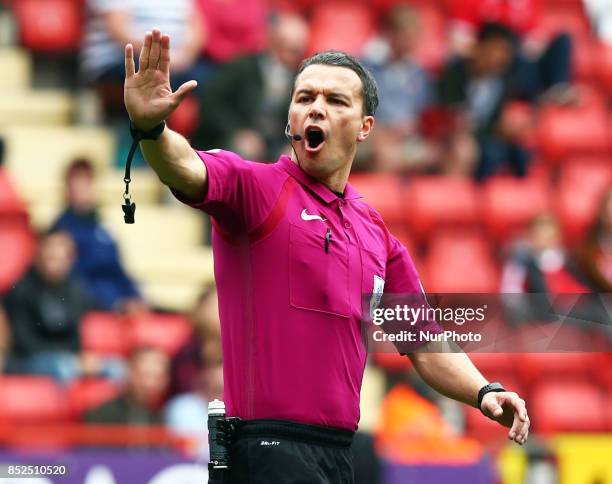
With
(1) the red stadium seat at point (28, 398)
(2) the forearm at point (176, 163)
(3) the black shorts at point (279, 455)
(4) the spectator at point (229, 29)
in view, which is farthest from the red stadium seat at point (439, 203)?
(2) the forearm at point (176, 163)

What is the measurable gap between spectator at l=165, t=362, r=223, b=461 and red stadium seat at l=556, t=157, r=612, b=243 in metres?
3.60

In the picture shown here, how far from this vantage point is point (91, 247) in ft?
30.4

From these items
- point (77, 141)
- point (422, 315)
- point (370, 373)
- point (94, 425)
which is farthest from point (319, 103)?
point (77, 141)

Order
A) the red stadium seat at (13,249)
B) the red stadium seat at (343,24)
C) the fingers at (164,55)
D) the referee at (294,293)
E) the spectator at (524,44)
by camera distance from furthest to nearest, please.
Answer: the red stadium seat at (343,24), the spectator at (524,44), the red stadium seat at (13,249), the referee at (294,293), the fingers at (164,55)

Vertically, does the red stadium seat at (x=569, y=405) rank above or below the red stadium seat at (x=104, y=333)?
below

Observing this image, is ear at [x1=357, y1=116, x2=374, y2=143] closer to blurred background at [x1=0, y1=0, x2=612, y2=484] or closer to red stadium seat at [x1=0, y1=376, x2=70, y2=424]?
blurred background at [x1=0, y1=0, x2=612, y2=484]

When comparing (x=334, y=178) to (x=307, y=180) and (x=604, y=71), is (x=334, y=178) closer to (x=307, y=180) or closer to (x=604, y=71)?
(x=307, y=180)

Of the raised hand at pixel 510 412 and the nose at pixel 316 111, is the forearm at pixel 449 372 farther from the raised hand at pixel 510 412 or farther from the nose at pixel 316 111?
the nose at pixel 316 111

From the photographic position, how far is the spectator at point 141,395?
8125 mm

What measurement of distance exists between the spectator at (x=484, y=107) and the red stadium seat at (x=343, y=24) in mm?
1048

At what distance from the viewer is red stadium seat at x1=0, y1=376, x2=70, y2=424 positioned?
851 centimetres

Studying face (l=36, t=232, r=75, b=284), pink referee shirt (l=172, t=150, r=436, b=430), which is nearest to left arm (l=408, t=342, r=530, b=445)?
pink referee shirt (l=172, t=150, r=436, b=430)

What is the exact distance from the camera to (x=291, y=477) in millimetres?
4281

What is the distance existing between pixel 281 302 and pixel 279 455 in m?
0.47
